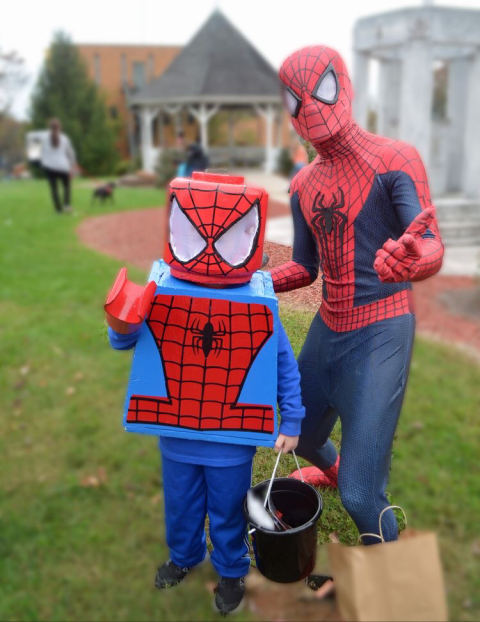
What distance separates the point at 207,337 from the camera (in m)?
1.55

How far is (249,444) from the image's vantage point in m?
1.60

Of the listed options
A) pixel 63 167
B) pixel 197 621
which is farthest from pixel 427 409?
pixel 63 167

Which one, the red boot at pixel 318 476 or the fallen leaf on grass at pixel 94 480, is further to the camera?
the fallen leaf on grass at pixel 94 480

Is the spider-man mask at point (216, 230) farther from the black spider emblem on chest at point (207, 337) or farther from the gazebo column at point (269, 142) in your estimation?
the gazebo column at point (269, 142)

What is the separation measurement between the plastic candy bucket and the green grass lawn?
0.28 meters

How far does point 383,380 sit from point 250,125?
108 feet

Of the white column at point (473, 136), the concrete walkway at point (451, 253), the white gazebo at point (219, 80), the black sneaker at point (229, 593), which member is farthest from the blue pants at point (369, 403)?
the white gazebo at point (219, 80)

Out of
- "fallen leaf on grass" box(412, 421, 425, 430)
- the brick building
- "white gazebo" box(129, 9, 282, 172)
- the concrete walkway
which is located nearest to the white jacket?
the concrete walkway

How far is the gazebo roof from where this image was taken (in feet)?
71.4

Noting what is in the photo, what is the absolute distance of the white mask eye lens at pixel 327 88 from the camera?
1478 millimetres

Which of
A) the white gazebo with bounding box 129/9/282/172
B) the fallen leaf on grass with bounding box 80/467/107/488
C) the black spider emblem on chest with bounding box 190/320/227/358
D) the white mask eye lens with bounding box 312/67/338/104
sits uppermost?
the white gazebo with bounding box 129/9/282/172

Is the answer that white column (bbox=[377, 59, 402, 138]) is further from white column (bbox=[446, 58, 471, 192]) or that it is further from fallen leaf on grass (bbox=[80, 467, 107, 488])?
fallen leaf on grass (bbox=[80, 467, 107, 488])

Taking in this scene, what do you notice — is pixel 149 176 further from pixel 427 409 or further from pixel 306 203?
pixel 306 203

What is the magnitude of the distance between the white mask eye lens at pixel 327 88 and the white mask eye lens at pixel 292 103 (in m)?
0.05
